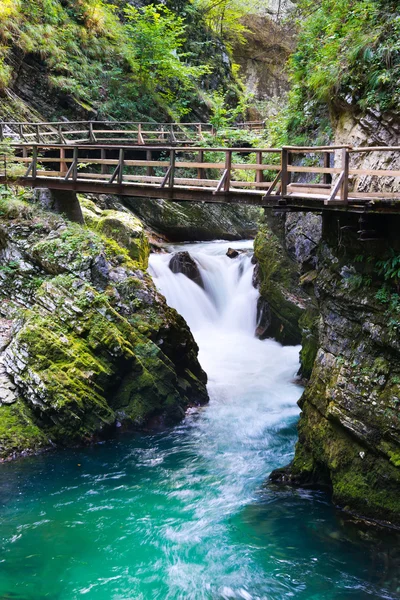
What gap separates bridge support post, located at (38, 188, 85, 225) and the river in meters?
6.87

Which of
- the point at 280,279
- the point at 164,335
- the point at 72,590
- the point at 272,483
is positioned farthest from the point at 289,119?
the point at 72,590

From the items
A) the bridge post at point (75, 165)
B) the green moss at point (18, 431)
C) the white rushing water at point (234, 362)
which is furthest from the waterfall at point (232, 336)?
the bridge post at point (75, 165)

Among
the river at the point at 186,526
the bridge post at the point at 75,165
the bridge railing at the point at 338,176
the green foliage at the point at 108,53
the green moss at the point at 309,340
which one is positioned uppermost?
the green foliage at the point at 108,53

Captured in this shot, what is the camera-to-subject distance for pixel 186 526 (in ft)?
28.2

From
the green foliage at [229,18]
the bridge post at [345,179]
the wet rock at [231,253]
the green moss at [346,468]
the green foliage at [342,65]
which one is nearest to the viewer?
the green moss at [346,468]

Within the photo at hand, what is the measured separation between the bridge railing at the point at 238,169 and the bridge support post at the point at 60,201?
468 millimetres

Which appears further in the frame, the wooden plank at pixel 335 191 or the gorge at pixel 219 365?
the wooden plank at pixel 335 191

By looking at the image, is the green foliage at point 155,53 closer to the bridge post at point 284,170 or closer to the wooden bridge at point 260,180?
the wooden bridge at point 260,180

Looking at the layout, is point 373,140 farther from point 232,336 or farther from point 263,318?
point 232,336

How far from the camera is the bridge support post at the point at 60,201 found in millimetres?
15047

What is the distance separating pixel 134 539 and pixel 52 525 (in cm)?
138

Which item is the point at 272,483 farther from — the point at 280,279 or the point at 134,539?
the point at 280,279

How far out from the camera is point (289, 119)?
15.0 metres

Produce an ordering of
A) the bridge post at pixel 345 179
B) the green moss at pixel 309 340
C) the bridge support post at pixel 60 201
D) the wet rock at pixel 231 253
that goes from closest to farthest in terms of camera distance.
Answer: the bridge post at pixel 345 179 < the green moss at pixel 309 340 < the bridge support post at pixel 60 201 < the wet rock at pixel 231 253
